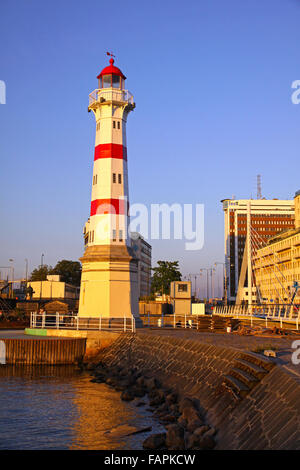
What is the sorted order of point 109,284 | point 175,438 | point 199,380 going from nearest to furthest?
point 175,438 → point 199,380 → point 109,284

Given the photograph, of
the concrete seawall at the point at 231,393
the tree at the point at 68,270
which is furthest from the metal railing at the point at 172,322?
the tree at the point at 68,270

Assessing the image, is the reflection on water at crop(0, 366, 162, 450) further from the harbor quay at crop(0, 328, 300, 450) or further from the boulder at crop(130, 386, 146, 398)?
the harbor quay at crop(0, 328, 300, 450)

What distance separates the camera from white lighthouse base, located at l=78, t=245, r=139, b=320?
39.1m

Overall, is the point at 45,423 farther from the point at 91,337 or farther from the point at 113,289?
the point at 113,289

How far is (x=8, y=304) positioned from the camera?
249 ft

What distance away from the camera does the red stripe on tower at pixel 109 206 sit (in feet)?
133

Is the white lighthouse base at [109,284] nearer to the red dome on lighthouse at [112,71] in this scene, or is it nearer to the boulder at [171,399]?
the red dome on lighthouse at [112,71]

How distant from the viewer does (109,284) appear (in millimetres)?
39188

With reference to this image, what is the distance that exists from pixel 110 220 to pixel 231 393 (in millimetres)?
26123

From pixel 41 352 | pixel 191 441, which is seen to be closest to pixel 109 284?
pixel 41 352

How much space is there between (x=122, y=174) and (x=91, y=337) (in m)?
14.3

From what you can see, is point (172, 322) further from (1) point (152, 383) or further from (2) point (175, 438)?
(2) point (175, 438)

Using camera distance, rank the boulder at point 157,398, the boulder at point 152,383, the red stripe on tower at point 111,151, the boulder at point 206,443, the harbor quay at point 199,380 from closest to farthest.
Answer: the harbor quay at point 199,380
the boulder at point 206,443
the boulder at point 157,398
the boulder at point 152,383
the red stripe on tower at point 111,151

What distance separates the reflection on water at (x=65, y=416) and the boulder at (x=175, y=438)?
65.6 inches
